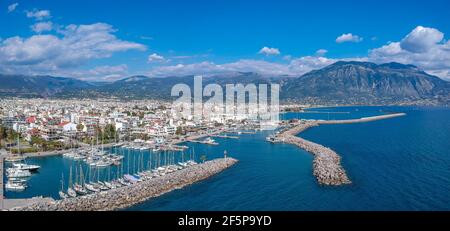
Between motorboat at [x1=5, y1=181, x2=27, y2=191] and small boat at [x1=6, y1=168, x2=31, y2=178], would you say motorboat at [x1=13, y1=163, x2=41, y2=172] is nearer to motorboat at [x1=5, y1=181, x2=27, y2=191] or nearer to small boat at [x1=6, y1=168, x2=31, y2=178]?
small boat at [x1=6, y1=168, x2=31, y2=178]

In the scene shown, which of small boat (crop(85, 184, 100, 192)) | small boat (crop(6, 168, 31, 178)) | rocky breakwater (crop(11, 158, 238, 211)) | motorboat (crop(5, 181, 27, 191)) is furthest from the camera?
small boat (crop(6, 168, 31, 178))

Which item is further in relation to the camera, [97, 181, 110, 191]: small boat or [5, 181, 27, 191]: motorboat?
[5, 181, 27, 191]: motorboat

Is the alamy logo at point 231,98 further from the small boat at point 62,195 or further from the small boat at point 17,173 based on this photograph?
the small boat at point 62,195

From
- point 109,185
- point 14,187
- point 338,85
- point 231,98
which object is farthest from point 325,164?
point 338,85

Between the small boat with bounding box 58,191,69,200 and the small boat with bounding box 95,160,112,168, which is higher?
the small boat with bounding box 95,160,112,168

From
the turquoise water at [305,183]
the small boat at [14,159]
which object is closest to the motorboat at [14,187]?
the turquoise water at [305,183]

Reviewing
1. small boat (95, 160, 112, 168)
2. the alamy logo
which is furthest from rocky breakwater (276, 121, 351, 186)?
the alamy logo

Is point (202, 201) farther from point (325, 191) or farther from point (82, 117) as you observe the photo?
point (82, 117)
